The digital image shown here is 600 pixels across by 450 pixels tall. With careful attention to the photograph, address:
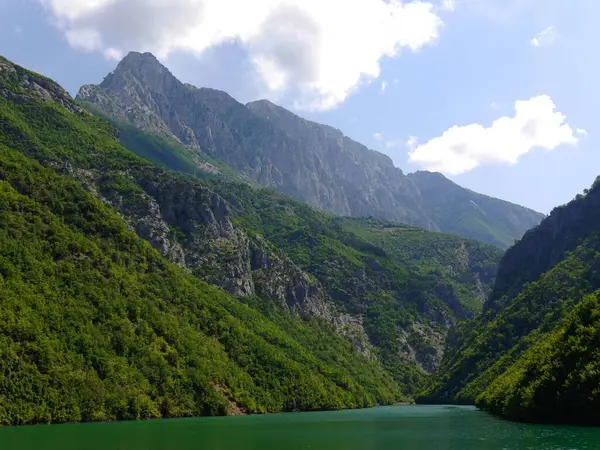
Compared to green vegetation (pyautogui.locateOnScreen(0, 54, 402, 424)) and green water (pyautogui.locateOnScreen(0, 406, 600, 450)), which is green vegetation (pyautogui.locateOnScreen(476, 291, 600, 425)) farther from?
green vegetation (pyautogui.locateOnScreen(0, 54, 402, 424))

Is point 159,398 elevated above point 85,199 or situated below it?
below

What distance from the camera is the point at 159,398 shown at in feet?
471

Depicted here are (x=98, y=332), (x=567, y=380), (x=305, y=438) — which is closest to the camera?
(x=305, y=438)

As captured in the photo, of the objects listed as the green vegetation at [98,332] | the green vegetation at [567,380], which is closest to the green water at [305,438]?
the green vegetation at [567,380]

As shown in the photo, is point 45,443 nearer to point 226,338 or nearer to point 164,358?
point 164,358

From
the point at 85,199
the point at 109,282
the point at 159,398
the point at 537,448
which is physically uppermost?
the point at 85,199

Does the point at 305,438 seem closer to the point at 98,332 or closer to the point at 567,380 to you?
the point at 567,380

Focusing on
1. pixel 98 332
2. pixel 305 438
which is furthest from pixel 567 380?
pixel 98 332

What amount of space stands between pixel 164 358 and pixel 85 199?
67.1 meters

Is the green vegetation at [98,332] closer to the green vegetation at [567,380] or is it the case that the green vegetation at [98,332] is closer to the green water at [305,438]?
the green water at [305,438]

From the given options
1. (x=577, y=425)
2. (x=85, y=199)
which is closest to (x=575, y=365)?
(x=577, y=425)

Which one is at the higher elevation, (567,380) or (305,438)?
(567,380)

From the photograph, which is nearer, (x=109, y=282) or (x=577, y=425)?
(x=577, y=425)

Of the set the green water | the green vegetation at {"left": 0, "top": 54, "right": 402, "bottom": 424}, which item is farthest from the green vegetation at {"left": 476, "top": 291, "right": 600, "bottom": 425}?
the green vegetation at {"left": 0, "top": 54, "right": 402, "bottom": 424}
